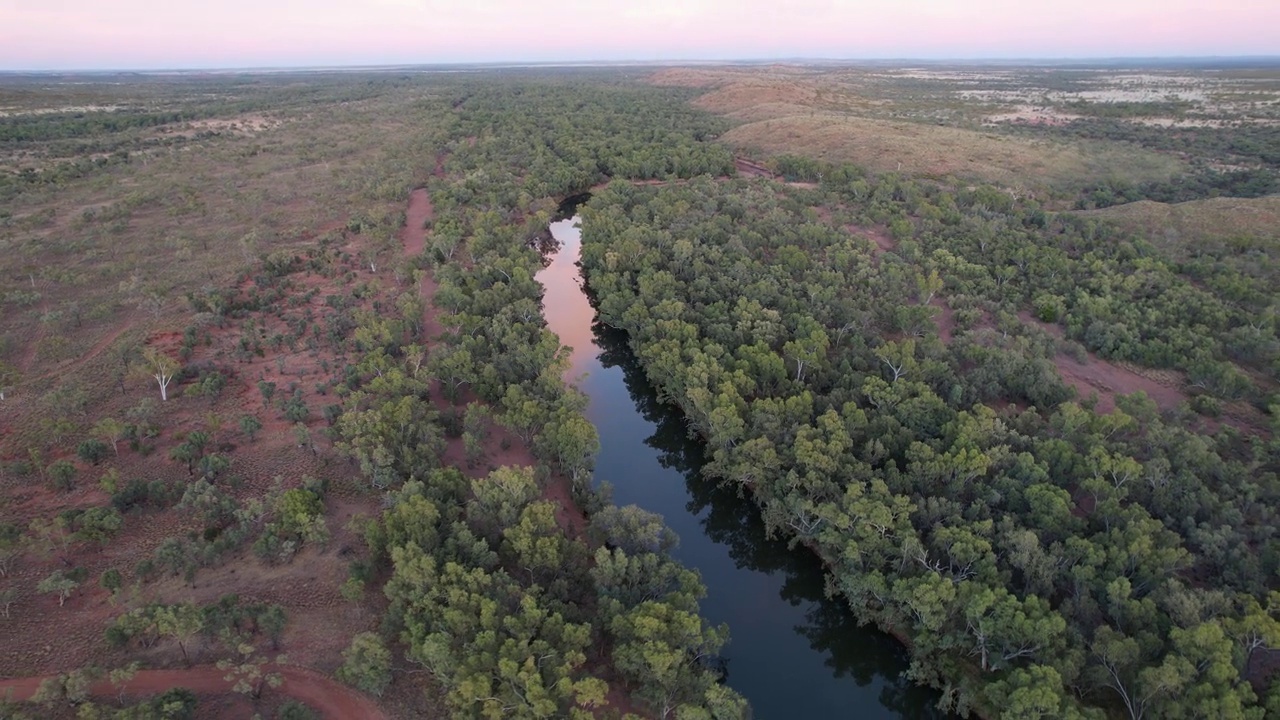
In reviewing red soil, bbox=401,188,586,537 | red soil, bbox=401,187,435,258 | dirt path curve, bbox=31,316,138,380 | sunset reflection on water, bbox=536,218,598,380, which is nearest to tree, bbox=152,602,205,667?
red soil, bbox=401,188,586,537

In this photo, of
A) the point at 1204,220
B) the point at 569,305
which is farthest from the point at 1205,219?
the point at 569,305

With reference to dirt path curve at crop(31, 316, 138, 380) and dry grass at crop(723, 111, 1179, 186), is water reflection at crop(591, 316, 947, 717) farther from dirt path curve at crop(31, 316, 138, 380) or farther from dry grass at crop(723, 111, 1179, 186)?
dry grass at crop(723, 111, 1179, 186)

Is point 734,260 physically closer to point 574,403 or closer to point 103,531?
point 574,403

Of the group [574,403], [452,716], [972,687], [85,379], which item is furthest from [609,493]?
[85,379]

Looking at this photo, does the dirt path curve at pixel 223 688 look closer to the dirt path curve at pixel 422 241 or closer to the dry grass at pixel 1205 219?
the dirt path curve at pixel 422 241

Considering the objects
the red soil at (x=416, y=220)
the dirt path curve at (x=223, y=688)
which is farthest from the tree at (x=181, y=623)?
the red soil at (x=416, y=220)

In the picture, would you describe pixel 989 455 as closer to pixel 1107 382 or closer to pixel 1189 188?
pixel 1107 382
